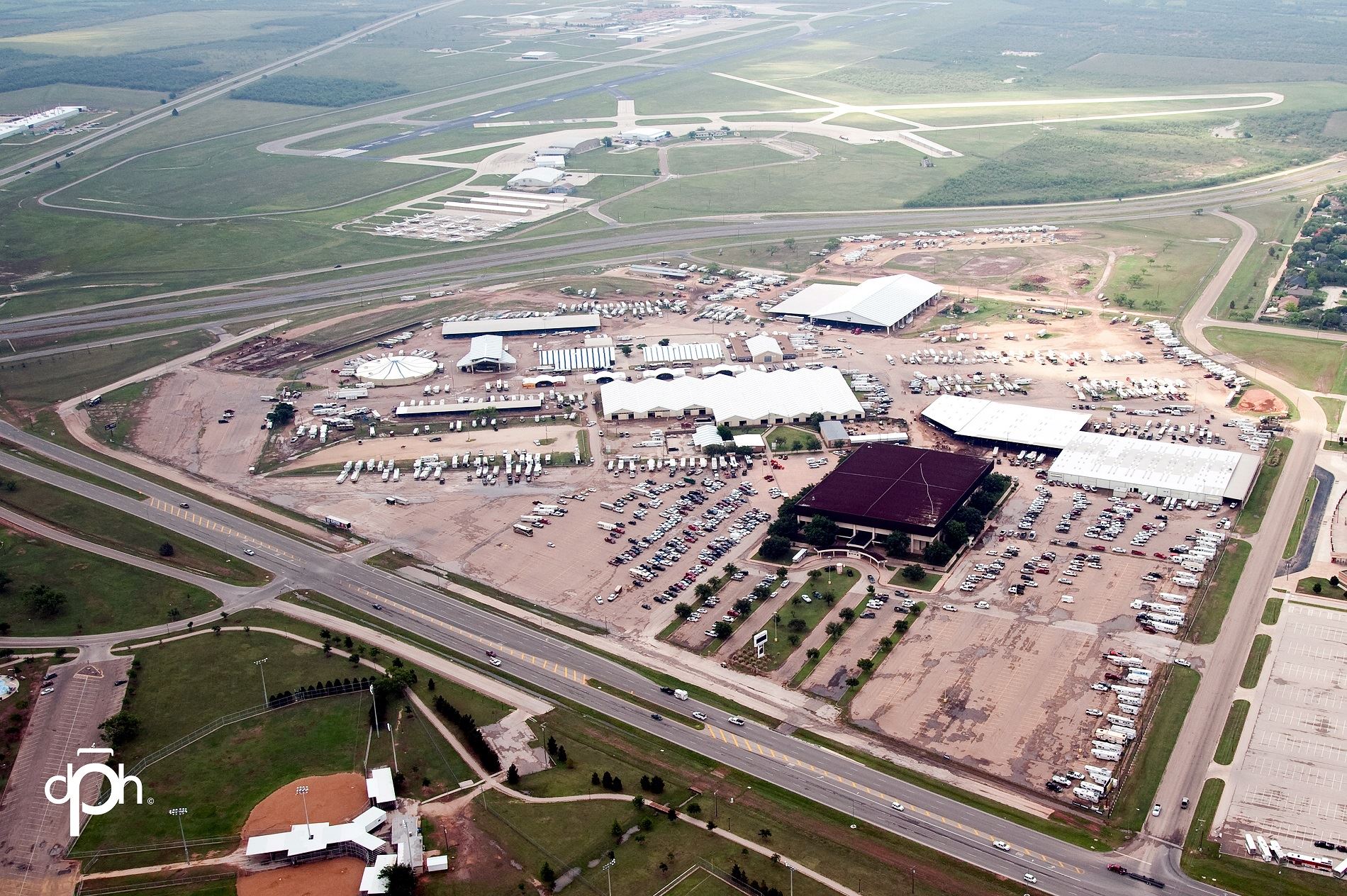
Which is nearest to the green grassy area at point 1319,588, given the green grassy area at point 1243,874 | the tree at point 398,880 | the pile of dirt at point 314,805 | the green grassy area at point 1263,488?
the green grassy area at point 1263,488

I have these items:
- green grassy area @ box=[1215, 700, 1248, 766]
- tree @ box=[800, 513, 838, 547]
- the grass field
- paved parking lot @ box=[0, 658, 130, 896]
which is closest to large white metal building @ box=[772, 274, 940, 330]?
tree @ box=[800, 513, 838, 547]

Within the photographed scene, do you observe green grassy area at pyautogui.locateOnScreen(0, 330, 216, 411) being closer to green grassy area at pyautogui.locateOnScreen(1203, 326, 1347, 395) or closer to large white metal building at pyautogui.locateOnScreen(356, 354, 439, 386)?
large white metal building at pyautogui.locateOnScreen(356, 354, 439, 386)

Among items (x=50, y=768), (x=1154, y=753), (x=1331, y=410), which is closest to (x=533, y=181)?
(x=1331, y=410)

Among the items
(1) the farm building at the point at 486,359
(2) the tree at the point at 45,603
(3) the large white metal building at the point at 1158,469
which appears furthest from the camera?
(1) the farm building at the point at 486,359

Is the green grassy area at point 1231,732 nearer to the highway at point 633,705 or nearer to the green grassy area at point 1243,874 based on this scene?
the green grassy area at point 1243,874

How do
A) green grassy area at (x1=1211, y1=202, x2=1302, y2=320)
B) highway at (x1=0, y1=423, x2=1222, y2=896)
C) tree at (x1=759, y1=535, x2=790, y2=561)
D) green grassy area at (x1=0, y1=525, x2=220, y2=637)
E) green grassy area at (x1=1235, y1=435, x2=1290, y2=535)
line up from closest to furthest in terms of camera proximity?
highway at (x1=0, y1=423, x2=1222, y2=896) → green grassy area at (x1=0, y1=525, x2=220, y2=637) → tree at (x1=759, y1=535, x2=790, y2=561) → green grassy area at (x1=1235, y1=435, x2=1290, y2=535) → green grassy area at (x1=1211, y1=202, x2=1302, y2=320)

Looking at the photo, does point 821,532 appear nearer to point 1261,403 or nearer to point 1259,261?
point 1261,403
